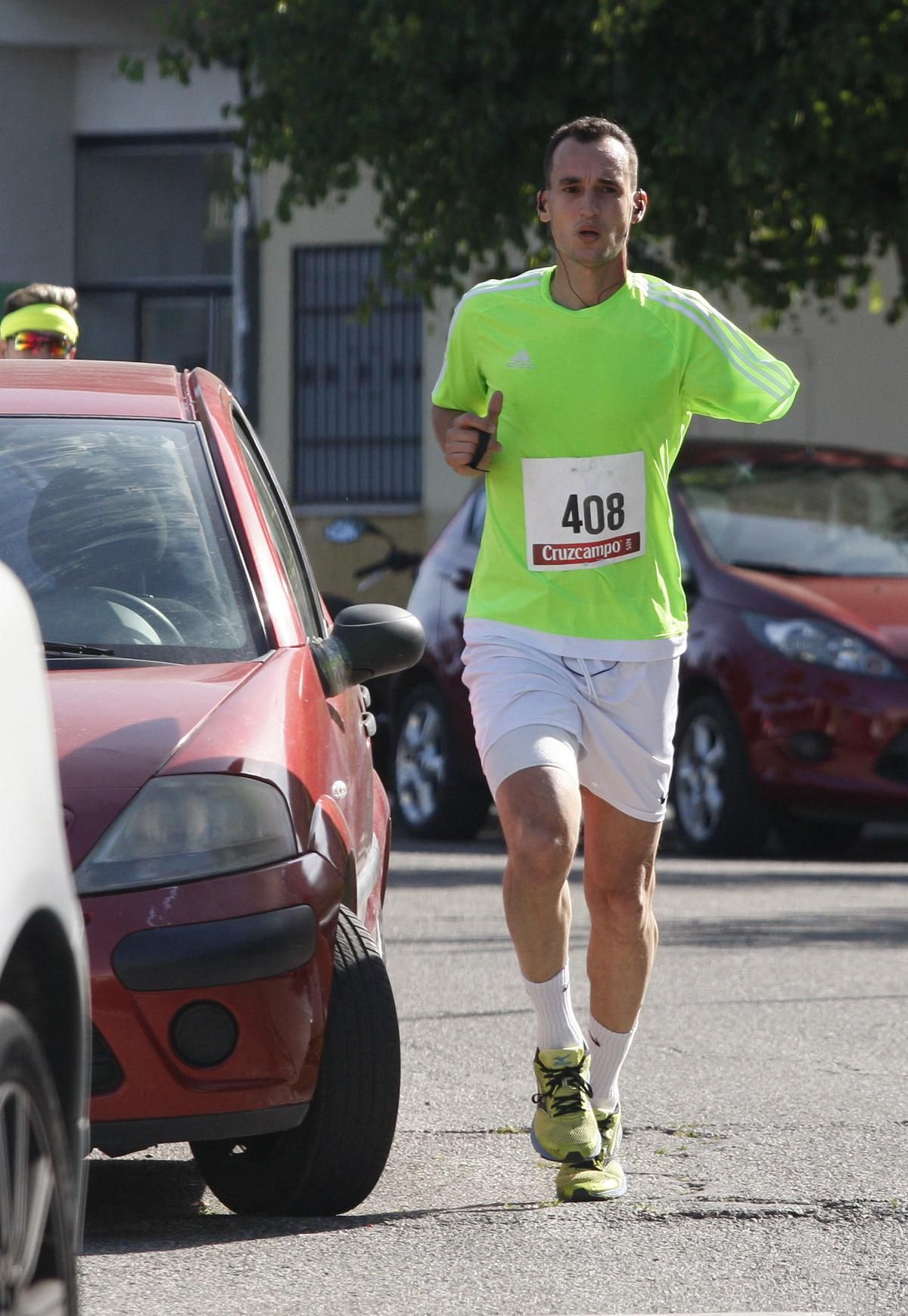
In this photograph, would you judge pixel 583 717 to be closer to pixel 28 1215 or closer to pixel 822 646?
pixel 28 1215

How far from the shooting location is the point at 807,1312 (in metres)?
3.77

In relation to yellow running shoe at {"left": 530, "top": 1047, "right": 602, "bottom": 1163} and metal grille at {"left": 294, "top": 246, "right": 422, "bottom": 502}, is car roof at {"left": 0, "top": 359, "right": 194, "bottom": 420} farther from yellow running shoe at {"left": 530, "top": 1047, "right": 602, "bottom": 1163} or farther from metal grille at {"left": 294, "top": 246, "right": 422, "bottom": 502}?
metal grille at {"left": 294, "top": 246, "right": 422, "bottom": 502}

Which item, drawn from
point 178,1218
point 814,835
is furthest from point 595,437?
point 814,835

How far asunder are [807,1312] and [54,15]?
17.7 metres

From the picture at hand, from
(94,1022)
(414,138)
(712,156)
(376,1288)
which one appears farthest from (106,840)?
(414,138)

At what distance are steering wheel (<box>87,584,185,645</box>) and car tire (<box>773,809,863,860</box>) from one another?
24.0ft

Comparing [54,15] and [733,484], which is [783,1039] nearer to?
[733,484]

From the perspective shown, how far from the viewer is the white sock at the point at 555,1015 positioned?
4.61 metres

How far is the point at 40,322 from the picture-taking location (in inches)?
324

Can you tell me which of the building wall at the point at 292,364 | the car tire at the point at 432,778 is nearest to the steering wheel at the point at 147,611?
the car tire at the point at 432,778

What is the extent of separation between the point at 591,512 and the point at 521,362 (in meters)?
0.31

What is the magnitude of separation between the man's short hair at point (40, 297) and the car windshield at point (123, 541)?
3.52 metres

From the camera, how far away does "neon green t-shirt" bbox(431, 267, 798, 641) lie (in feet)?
15.6

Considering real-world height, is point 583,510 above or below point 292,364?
above
